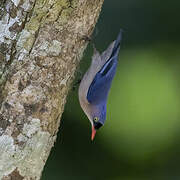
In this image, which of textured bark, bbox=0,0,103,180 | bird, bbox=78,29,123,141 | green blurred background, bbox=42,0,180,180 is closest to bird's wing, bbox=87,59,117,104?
bird, bbox=78,29,123,141

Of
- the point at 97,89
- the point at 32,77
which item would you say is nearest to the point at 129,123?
the point at 97,89

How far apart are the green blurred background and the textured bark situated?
8.29ft

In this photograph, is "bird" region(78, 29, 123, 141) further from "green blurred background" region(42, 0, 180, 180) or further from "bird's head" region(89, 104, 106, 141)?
"green blurred background" region(42, 0, 180, 180)

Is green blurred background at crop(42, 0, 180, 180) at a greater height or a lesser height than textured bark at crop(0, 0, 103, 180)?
lesser

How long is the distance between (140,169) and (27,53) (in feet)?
12.5

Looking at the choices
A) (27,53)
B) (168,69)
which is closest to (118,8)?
(168,69)

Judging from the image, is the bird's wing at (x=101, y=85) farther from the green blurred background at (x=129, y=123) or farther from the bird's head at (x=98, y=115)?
the green blurred background at (x=129, y=123)

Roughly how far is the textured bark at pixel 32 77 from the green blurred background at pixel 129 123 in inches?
99.5

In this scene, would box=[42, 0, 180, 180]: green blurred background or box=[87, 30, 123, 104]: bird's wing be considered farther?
box=[42, 0, 180, 180]: green blurred background

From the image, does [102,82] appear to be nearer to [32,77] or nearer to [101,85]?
[101,85]

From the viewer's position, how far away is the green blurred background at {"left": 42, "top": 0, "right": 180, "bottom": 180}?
22.1 feet

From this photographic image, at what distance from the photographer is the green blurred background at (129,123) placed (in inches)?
266

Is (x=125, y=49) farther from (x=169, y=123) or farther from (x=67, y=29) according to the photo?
(x=67, y=29)

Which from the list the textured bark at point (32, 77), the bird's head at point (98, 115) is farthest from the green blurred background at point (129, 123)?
the textured bark at point (32, 77)
